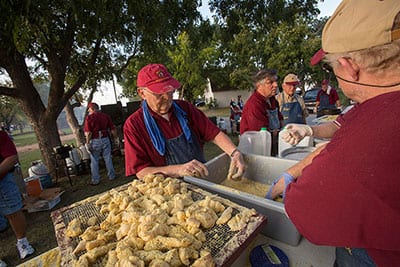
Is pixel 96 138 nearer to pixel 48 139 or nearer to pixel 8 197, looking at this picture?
pixel 48 139

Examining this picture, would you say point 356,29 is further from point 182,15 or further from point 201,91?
point 201,91

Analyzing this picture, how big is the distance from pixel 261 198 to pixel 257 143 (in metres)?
1.42

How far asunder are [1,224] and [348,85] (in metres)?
5.08

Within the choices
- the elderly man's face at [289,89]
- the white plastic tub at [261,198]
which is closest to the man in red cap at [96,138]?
the elderly man's face at [289,89]

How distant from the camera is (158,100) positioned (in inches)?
69.3

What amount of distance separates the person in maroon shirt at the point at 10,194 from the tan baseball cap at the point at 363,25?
3475 mm

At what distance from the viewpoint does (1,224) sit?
3520 mm

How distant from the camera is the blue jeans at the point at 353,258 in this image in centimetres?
75

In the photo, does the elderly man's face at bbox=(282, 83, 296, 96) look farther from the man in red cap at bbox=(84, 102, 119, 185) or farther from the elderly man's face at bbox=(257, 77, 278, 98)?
the man in red cap at bbox=(84, 102, 119, 185)

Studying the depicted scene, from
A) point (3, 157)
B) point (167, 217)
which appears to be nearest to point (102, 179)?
point (3, 157)

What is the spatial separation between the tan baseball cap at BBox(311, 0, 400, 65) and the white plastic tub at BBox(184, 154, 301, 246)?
2.37 feet

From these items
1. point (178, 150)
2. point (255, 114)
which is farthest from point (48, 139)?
point (255, 114)

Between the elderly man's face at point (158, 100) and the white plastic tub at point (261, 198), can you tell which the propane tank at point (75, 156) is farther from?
the white plastic tub at point (261, 198)

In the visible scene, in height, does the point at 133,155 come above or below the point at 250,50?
below
